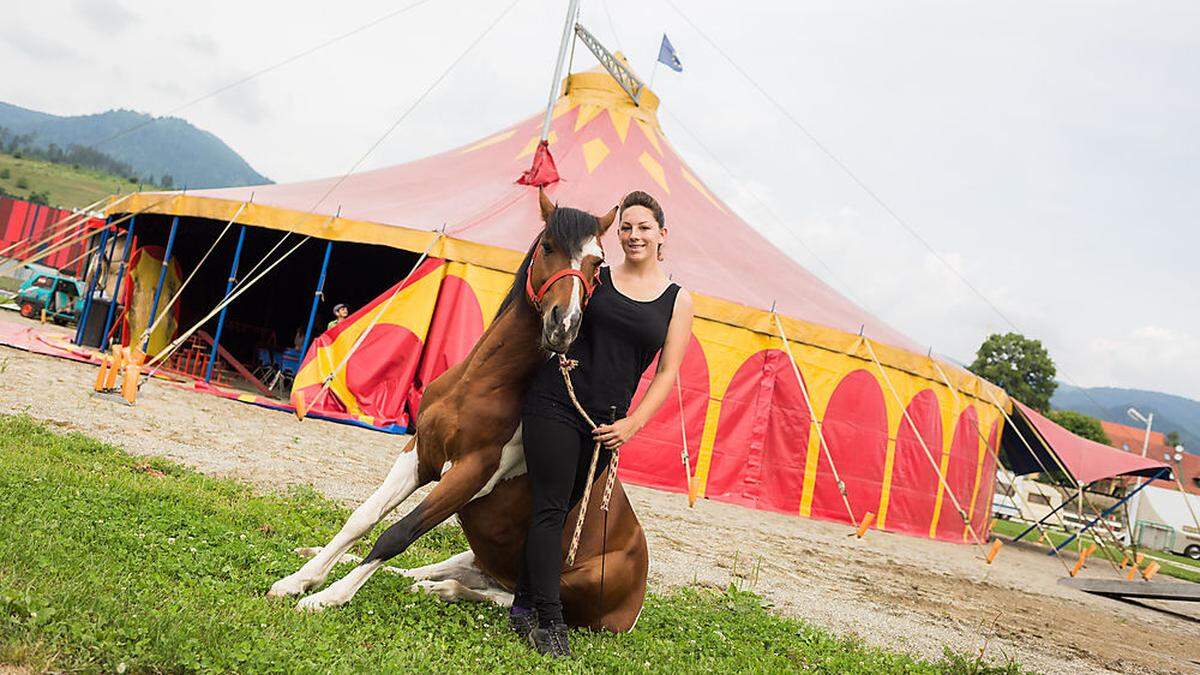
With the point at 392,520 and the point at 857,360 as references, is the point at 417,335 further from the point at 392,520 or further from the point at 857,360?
the point at 857,360

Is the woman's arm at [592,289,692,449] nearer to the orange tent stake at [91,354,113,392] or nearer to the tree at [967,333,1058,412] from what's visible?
the orange tent stake at [91,354,113,392]

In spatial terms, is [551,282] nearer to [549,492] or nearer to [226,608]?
[549,492]

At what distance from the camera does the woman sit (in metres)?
2.59

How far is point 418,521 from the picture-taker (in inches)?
101

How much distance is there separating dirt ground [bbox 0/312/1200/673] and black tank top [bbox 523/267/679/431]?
6.05 feet

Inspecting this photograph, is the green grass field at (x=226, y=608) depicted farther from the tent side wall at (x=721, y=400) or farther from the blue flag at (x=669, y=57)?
the blue flag at (x=669, y=57)

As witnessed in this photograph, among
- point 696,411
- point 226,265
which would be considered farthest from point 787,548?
point 226,265

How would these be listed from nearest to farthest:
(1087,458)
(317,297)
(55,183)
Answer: (317,297) < (1087,458) < (55,183)

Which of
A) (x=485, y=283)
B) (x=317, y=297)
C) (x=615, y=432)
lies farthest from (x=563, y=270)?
(x=317, y=297)

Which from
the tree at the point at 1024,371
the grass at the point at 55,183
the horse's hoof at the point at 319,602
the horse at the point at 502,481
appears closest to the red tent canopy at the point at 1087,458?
the horse at the point at 502,481

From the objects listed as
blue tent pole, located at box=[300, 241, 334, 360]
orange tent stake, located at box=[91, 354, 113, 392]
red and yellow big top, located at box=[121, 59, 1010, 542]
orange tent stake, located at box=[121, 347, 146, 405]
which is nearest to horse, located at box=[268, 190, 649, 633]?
orange tent stake, located at box=[121, 347, 146, 405]

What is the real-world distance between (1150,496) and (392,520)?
30055mm

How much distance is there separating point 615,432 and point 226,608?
48.9 inches

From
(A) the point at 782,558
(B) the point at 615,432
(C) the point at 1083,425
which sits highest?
(C) the point at 1083,425
